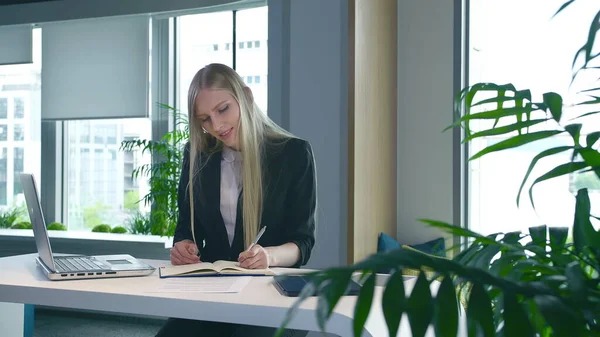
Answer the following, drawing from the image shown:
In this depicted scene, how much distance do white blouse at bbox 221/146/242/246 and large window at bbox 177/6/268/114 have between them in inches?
98.9

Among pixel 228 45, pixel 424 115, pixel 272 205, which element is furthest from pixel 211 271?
pixel 228 45

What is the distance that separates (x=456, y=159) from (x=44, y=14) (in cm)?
360

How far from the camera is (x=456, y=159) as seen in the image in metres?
4.21

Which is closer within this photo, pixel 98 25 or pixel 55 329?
pixel 55 329

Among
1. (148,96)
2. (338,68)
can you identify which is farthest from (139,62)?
(338,68)

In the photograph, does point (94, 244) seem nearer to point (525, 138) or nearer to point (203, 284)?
point (203, 284)

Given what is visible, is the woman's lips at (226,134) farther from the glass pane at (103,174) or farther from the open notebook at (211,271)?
the glass pane at (103,174)

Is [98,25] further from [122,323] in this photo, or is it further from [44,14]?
[122,323]

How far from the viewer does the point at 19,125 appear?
572 cm

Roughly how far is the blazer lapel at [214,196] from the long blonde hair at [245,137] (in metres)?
0.04

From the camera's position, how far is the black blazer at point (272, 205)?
2277mm

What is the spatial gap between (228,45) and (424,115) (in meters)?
1.71

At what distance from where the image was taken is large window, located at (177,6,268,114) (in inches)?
195

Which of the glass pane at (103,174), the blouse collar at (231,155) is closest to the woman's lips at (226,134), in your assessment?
the blouse collar at (231,155)
